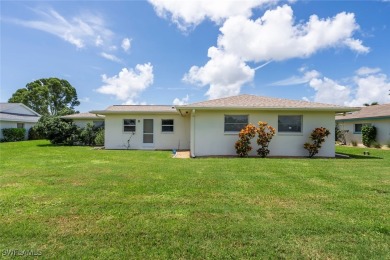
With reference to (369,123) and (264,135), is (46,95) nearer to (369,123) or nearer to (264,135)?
(264,135)

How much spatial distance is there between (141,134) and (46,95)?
37.9 meters

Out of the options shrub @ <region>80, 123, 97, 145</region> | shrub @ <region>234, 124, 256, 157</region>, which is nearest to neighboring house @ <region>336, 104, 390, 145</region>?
shrub @ <region>234, 124, 256, 157</region>

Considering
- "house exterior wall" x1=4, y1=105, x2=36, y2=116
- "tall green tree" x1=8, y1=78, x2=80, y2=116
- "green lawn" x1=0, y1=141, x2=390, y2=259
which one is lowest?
"green lawn" x1=0, y1=141, x2=390, y2=259

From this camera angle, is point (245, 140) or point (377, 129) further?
point (377, 129)

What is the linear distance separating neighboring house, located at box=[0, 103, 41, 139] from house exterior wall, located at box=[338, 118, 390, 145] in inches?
1351

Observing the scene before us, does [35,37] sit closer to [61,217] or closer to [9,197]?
[9,197]

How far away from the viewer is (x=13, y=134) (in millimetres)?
24953

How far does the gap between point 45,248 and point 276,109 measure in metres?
11.9

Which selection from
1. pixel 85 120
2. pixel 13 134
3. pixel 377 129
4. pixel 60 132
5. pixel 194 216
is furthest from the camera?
pixel 13 134

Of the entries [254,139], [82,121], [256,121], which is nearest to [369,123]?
[256,121]

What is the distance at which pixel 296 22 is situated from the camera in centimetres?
1410

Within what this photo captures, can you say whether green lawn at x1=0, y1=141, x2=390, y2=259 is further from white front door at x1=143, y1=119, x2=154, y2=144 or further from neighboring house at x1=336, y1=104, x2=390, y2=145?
neighboring house at x1=336, y1=104, x2=390, y2=145

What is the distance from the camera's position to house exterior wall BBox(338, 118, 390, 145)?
19297mm

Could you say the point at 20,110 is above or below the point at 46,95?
below
